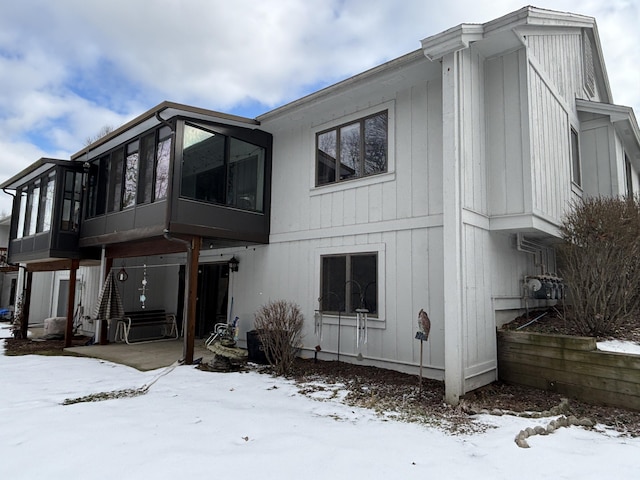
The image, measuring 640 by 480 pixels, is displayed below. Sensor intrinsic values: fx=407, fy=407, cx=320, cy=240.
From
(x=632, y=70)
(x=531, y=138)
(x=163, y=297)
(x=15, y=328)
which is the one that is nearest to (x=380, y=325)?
(x=531, y=138)

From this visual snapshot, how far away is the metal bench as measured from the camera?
34.7 feet

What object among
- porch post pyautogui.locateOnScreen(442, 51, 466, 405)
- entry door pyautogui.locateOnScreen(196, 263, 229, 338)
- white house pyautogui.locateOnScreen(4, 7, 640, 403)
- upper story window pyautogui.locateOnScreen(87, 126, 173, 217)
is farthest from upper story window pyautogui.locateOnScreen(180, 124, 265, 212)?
porch post pyautogui.locateOnScreen(442, 51, 466, 405)

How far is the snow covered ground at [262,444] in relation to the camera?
3.06 m

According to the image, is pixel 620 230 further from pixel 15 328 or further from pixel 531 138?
pixel 15 328

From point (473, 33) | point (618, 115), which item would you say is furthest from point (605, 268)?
point (618, 115)

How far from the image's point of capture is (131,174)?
894 cm

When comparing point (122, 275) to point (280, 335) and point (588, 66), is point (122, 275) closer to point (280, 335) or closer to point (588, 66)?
point (280, 335)

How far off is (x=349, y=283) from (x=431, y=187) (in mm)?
2161

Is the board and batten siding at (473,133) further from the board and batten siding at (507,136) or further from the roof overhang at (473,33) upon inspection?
the roof overhang at (473,33)

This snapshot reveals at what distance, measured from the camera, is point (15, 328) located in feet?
39.1

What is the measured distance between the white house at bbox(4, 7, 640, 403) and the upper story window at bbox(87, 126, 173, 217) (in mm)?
353

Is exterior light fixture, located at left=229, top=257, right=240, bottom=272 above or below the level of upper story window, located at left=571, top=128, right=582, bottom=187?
below

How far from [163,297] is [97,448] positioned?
8.58 meters

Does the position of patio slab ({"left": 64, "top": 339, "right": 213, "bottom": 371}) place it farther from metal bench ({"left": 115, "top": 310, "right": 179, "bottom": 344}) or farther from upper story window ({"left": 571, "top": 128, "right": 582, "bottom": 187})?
upper story window ({"left": 571, "top": 128, "right": 582, "bottom": 187})
